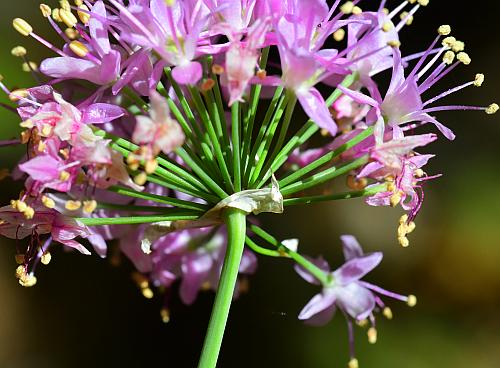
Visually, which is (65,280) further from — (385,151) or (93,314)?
(385,151)

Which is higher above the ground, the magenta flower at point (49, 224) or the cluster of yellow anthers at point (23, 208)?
the cluster of yellow anthers at point (23, 208)

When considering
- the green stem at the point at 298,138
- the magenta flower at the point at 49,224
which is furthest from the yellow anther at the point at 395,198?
the magenta flower at the point at 49,224

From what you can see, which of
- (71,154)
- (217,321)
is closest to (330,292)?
(217,321)

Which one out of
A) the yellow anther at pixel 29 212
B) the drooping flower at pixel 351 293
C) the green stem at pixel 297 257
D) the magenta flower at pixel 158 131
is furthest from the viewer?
the drooping flower at pixel 351 293

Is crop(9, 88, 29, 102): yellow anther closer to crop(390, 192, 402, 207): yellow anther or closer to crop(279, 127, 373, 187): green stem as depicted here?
crop(279, 127, 373, 187): green stem

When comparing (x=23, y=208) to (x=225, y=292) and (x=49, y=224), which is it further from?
A: (x=225, y=292)

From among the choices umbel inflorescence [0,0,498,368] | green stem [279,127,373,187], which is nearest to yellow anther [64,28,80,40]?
umbel inflorescence [0,0,498,368]

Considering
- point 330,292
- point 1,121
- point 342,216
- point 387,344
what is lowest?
point 387,344

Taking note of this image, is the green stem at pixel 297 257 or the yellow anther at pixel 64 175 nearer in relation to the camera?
the yellow anther at pixel 64 175

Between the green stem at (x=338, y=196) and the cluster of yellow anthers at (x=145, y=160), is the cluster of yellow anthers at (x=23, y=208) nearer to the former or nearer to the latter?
the cluster of yellow anthers at (x=145, y=160)
